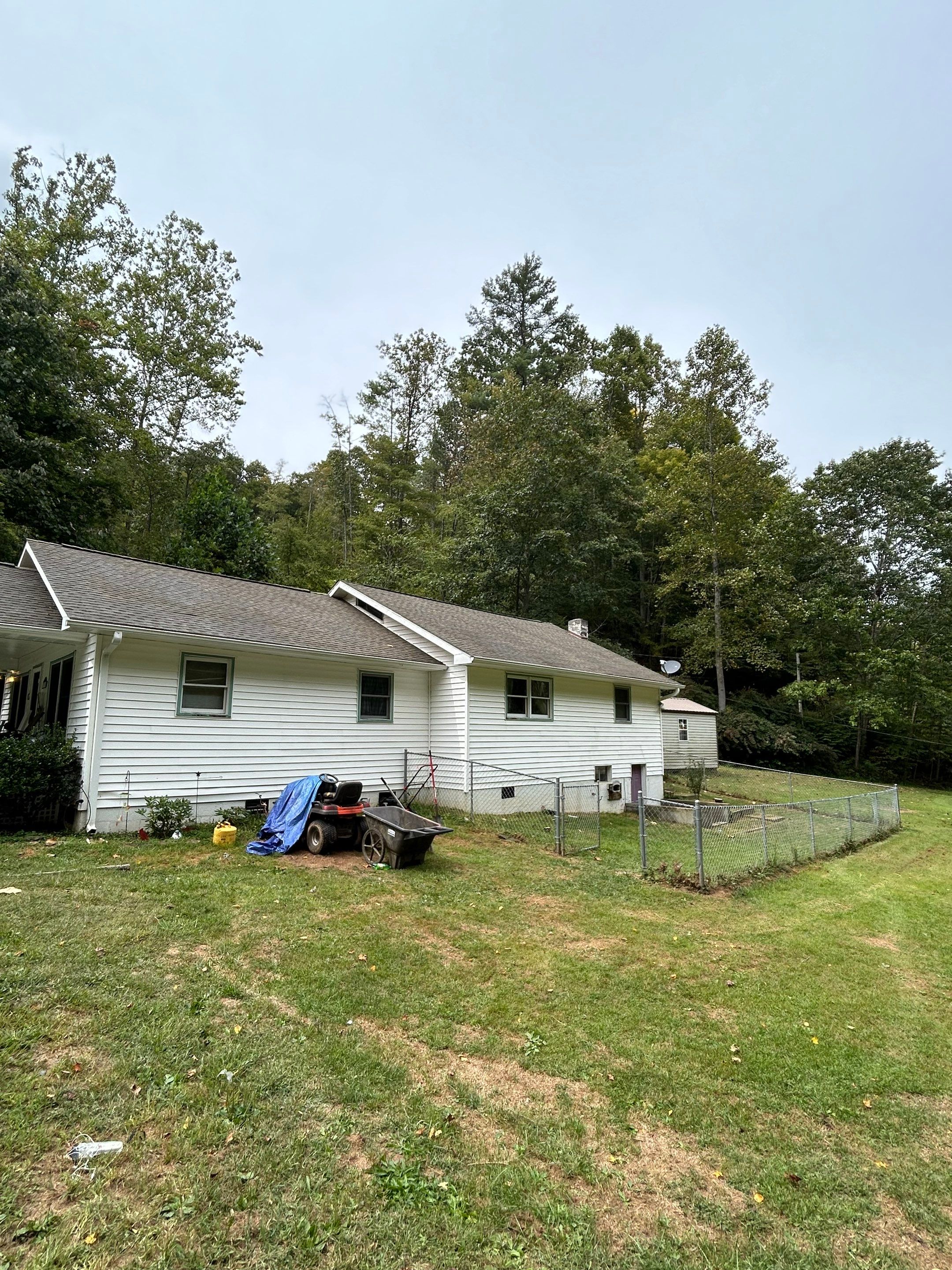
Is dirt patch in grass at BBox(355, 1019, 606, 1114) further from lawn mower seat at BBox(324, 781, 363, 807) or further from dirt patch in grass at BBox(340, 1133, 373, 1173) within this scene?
lawn mower seat at BBox(324, 781, 363, 807)

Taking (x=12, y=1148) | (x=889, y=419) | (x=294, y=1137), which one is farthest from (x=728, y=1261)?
(x=889, y=419)

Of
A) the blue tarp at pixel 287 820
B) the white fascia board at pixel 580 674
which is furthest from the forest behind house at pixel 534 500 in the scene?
the blue tarp at pixel 287 820

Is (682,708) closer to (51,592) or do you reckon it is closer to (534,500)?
(534,500)

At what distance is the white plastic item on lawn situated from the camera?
8.16 feet

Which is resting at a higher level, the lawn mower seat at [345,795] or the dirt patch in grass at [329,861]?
the lawn mower seat at [345,795]

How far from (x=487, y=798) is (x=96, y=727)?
742 cm

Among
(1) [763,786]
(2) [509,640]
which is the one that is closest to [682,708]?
(1) [763,786]

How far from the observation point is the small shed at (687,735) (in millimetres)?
23891

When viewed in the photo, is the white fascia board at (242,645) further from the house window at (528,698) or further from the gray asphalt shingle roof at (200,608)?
the house window at (528,698)

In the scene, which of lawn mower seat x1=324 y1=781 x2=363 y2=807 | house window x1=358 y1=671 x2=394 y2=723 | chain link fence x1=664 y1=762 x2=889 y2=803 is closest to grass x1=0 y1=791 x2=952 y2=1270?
lawn mower seat x1=324 y1=781 x2=363 y2=807

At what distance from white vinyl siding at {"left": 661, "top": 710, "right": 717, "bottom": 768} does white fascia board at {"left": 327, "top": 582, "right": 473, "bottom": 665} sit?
45.2 feet

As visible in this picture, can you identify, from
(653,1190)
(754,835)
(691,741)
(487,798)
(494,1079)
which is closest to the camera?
(653,1190)

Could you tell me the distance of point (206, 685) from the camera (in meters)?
9.79

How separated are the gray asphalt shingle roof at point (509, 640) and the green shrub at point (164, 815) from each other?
19.6ft
